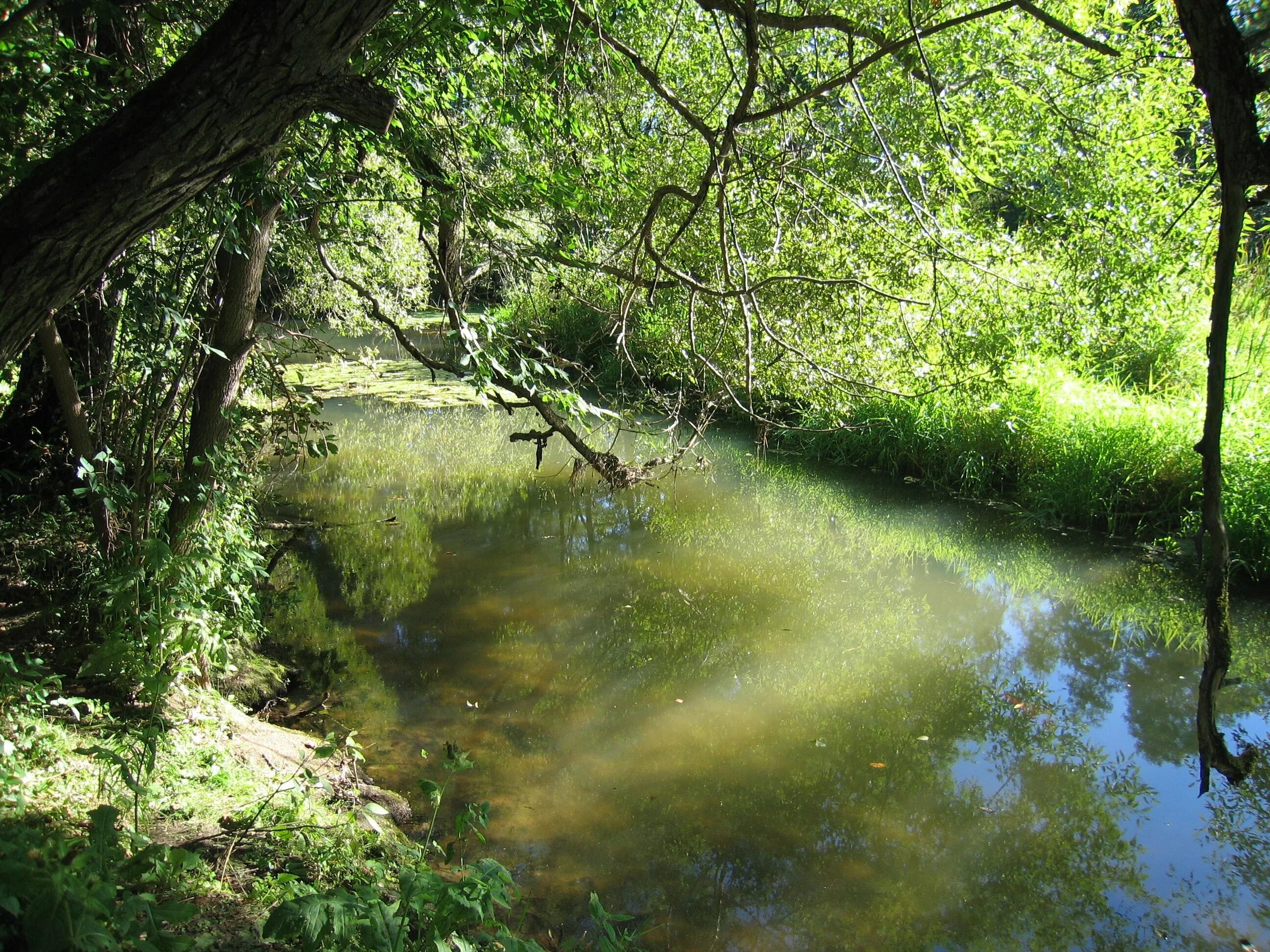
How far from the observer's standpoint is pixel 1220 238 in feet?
2.77

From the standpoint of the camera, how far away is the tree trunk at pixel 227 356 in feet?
11.5

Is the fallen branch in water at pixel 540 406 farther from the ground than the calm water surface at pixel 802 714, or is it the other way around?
the fallen branch in water at pixel 540 406

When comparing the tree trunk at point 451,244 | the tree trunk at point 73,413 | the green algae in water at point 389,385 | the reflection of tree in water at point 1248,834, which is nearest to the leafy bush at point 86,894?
the tree trunk at point 73,413

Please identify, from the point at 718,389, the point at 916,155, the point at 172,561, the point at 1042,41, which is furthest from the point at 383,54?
the point at 1042,41

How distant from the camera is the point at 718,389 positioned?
124 inches

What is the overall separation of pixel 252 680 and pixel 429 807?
4.18 ft

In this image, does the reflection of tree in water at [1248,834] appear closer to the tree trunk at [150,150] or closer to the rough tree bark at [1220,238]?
the rough tree bark at [1220,238]

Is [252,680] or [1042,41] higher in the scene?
[1042,41]

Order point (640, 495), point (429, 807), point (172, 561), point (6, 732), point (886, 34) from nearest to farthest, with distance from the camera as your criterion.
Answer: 1. point (6, 732)
2. point (886, 34)
3. point (172, 561)
4. point (429, 807)
5. point (640, 495)

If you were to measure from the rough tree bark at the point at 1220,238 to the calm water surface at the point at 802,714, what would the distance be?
8.38 ft

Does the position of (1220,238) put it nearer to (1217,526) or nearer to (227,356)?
(1217,526)

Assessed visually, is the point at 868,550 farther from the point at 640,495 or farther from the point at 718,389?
the point at 718,389

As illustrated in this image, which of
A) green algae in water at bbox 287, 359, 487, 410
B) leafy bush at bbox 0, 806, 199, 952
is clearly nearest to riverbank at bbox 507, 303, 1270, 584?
leafy bush at bbox 0, 806, 199, 952

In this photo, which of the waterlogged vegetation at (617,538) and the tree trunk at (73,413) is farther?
the tree trunk at (73,413)
